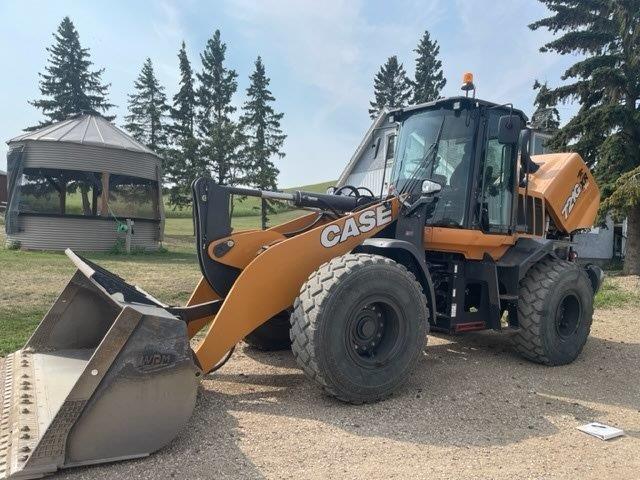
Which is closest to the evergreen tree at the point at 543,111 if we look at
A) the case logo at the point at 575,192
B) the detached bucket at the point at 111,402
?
the case logo at the point at 575,192

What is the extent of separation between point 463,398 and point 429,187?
199 centimetres

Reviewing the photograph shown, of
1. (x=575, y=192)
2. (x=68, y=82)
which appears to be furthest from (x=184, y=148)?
(x=575, y=192)

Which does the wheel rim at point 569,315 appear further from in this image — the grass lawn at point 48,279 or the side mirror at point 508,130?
the grass lawn at point 48,279

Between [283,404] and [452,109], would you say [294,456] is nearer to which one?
[283,404]

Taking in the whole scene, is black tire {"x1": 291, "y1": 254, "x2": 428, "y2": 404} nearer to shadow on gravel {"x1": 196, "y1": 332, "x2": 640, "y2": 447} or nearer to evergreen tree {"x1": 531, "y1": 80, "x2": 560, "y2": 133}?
shadow on gravel {"x1": 196, "y1": 332, "x2": 640, "y2": 447}

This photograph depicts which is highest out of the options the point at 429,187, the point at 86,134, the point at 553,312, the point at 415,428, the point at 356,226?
the point at 86,134

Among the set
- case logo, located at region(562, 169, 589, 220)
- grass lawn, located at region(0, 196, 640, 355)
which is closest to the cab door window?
case logo, located at region(562, 169, 589, 220)

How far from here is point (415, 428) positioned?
4055 millimetres

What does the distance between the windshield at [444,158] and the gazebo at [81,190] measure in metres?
15.0

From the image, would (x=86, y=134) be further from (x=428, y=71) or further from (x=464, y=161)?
(x=428, y=71)

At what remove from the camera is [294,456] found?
3.49m

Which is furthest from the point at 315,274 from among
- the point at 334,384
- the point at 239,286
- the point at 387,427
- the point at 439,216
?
the point at 439,216

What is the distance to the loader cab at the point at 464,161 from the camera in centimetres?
562

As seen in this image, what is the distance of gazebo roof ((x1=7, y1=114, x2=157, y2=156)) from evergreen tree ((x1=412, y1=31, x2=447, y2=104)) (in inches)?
1388
